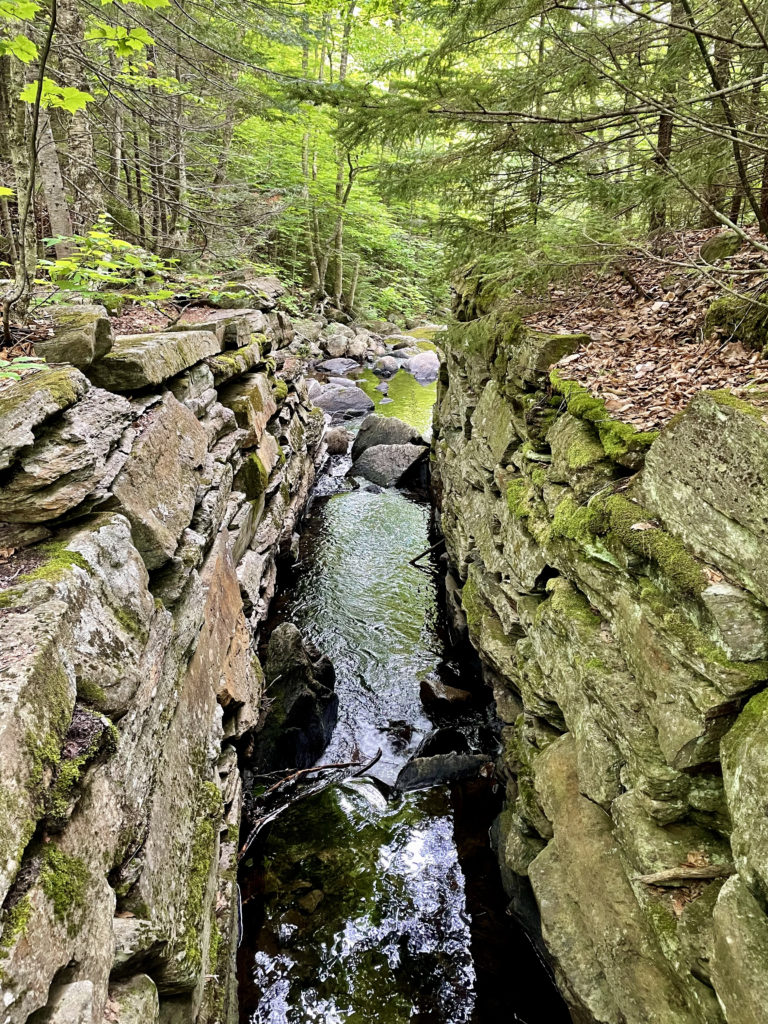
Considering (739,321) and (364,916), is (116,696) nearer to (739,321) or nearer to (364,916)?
(364,916)

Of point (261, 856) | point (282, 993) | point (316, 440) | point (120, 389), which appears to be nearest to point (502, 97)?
point (120, 389)

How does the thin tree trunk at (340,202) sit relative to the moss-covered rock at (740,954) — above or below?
above

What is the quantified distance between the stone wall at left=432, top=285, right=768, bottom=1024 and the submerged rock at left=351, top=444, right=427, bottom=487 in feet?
29.0

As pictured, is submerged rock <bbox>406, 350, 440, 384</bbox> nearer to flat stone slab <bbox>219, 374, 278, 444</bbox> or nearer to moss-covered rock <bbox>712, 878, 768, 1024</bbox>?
flat stone slab <bbox>219, 374, 278, 444</bbox>

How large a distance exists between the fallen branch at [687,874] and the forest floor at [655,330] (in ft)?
8.72

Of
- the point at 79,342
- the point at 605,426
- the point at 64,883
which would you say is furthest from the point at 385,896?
the point at 79,342

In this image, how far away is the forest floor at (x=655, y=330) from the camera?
391 centimetres

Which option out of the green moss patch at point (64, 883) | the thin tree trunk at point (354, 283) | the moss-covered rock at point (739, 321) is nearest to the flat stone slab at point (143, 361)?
the green moss patch at point (64, 883)

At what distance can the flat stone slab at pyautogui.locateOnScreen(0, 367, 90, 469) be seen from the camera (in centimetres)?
310

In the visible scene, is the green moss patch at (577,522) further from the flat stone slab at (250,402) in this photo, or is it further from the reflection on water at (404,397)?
the reflection on water at (404,397)

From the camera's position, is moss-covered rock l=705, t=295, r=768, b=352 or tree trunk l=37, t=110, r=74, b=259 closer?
moss-covered rock l=705, t=295, r=768, b=352

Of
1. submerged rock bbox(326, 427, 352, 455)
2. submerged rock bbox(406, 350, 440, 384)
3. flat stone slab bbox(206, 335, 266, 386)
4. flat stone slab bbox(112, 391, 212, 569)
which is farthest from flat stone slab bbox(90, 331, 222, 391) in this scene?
submerged rock bbox(406, 350, 440, 384)

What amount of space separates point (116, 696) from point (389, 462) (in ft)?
38.9

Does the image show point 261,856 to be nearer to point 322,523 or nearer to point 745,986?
point 745,986
